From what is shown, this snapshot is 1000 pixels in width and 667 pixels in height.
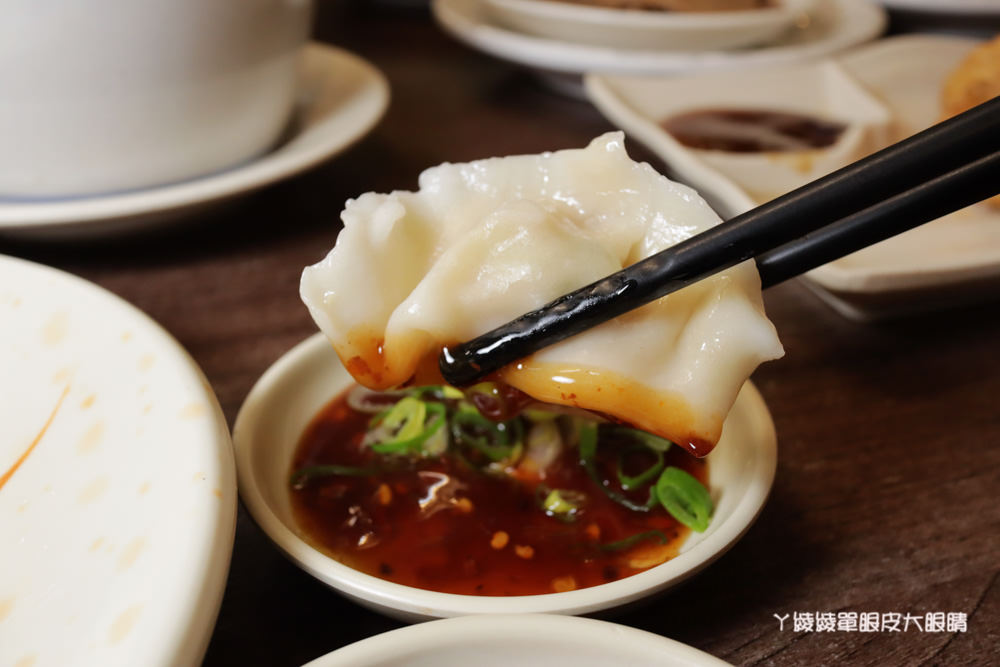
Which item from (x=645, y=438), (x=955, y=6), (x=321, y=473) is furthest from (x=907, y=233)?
(x=955, y=6)

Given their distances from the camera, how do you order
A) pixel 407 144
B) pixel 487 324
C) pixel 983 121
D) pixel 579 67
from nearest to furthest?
pixel 983 121 < pixel 487 324 < pixel 407 144 < pixel 579 67

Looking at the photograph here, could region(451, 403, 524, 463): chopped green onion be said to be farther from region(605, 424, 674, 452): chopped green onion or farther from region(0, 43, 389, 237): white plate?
region(0, 43, 389, 237): white plate

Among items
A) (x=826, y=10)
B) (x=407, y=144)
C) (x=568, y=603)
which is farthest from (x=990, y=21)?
(x=568, y=603)

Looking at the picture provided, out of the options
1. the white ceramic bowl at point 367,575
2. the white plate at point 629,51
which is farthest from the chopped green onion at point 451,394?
the white plate at point 629,51

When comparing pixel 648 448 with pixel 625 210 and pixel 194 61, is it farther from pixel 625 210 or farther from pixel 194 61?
pixel 194 61

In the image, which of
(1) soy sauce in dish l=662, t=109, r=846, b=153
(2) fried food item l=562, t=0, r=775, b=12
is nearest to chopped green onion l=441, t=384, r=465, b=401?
(1) soy sauce in dish l=662, t=109, r=846, b=153

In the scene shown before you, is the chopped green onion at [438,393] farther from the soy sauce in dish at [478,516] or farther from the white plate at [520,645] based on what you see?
the white plate at [520,645]
